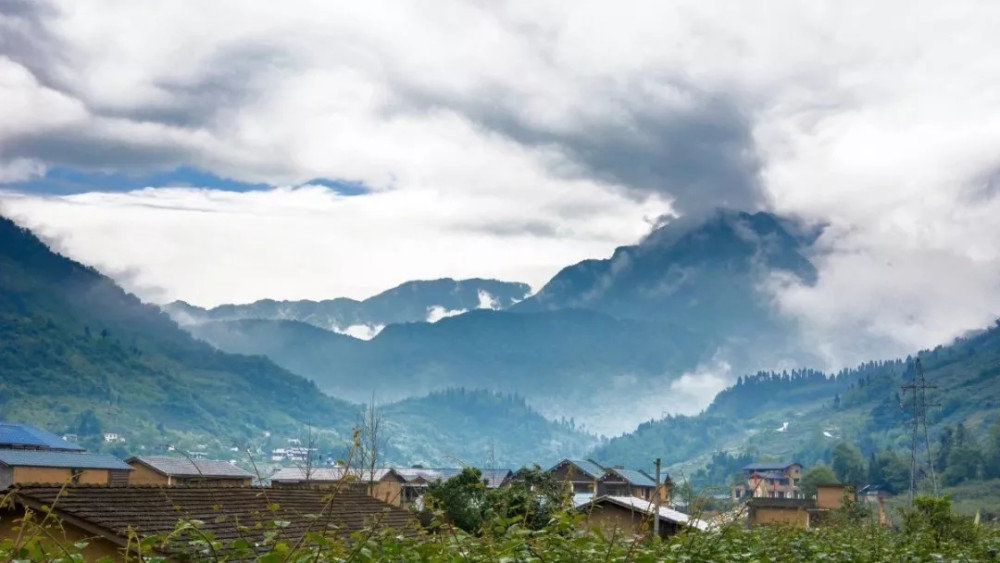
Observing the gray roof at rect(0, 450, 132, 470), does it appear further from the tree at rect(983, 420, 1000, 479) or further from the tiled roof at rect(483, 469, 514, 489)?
the tree at rect(983, 420, 1000, 479)

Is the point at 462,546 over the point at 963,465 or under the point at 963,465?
under

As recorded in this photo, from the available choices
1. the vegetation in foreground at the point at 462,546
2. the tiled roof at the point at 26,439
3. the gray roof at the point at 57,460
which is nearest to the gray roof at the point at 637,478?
the gray roof at the point at 57,460

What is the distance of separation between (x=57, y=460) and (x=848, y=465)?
121655mm

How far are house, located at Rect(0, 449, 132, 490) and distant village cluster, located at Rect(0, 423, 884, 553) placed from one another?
0.06m

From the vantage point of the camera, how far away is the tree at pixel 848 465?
144 m

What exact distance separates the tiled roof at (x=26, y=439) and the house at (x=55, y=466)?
7.37 m

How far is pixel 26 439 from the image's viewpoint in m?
74.8

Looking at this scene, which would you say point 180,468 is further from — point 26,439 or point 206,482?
point 206,482

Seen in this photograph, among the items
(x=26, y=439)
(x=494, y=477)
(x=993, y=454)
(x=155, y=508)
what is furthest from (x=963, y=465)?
(x=155, y=508)

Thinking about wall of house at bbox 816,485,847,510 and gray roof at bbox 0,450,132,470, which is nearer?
gray roof at bbox 0,450,132,470

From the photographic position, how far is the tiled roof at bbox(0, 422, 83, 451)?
72375 mm

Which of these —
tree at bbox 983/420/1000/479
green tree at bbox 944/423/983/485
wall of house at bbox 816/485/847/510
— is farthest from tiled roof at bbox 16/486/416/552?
tree at bbox 983/420/1000/479

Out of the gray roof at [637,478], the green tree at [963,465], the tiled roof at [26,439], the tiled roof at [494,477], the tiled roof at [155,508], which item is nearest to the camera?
the tiled roof at [155,508]

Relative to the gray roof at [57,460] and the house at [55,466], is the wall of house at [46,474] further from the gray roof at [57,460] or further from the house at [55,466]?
the gray roof at [57,460]
